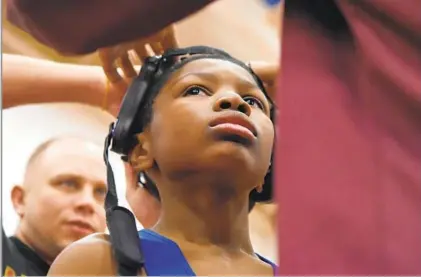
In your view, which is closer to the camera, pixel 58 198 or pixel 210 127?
pixel 210 127

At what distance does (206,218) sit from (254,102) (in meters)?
0.11

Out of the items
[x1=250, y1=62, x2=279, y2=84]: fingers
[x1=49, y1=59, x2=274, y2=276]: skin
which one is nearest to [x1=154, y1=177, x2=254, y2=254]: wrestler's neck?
[x1=49, y1=59, x2=274, y2=276]: skin

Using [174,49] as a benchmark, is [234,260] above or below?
below

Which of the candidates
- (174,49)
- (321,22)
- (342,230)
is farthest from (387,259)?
(174,49)

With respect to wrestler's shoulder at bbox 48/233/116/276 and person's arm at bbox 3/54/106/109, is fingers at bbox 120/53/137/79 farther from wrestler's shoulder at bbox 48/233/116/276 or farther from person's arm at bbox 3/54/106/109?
wrestler's shoulder at bbox 48/233/116/276

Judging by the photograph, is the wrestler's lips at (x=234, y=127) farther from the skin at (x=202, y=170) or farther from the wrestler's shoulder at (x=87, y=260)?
the wrestler's shoulder at (x=87, y=260)

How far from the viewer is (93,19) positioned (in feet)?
1.92

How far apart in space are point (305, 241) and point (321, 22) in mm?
158

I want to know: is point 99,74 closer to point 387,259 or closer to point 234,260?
point 234,260

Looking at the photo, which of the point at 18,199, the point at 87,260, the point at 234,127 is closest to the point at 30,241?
the point at 18,199

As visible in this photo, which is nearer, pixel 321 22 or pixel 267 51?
pixel 321 22

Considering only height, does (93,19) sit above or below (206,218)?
above

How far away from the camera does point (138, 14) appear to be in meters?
0.57

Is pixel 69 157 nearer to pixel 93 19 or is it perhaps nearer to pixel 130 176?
pixel 130 176
